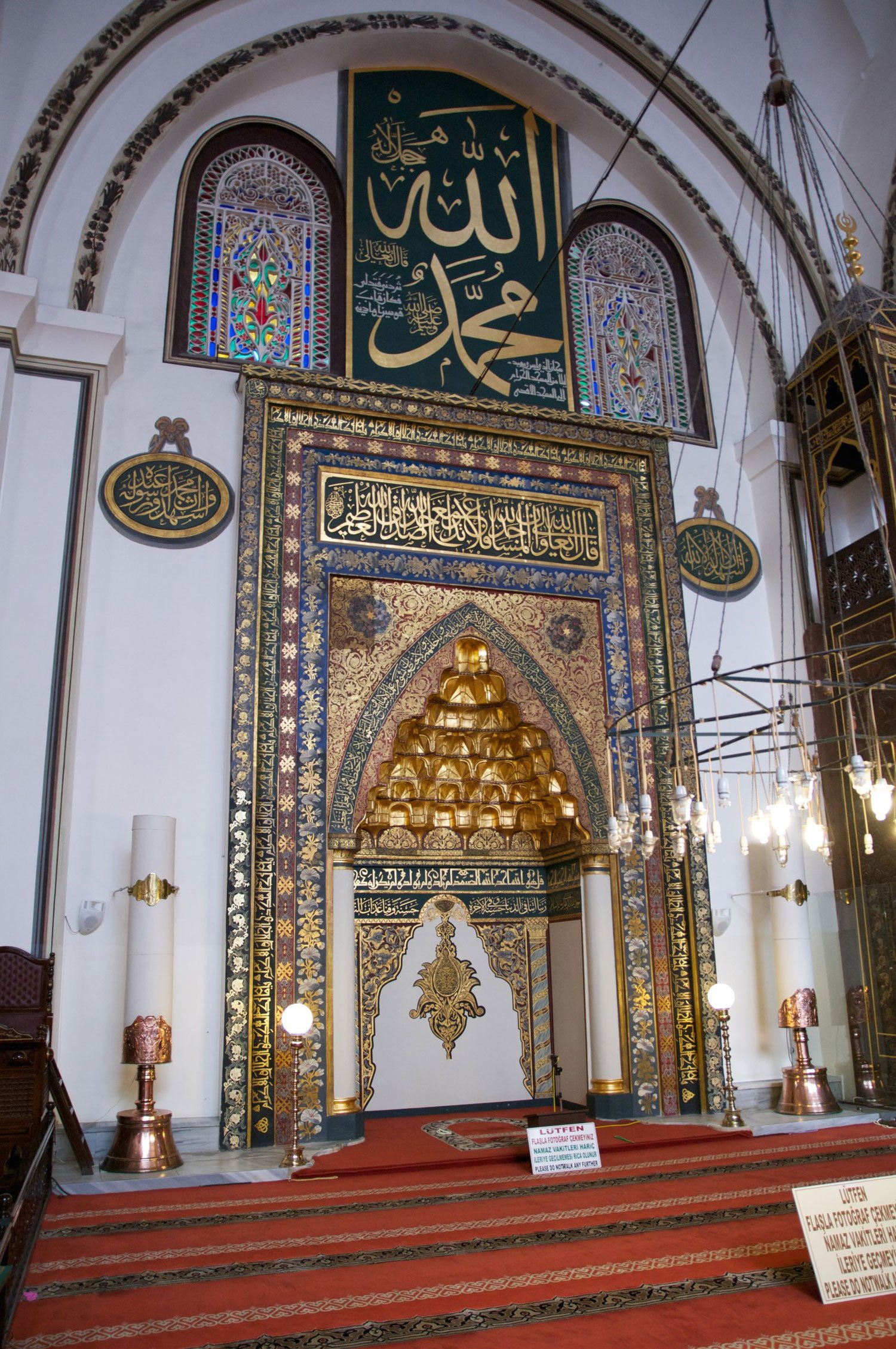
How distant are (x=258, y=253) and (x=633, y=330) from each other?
2.19 metres

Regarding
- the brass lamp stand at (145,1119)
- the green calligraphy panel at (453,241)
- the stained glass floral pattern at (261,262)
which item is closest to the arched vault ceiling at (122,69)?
the green calligraphy panel at (453,241)

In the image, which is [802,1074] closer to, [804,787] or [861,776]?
[804,787]

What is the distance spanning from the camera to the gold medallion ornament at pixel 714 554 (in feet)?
18.4

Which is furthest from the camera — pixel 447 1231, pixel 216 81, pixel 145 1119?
pixel 216 81

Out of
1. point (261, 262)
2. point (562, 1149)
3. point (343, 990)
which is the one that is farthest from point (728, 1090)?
point (261, 262)

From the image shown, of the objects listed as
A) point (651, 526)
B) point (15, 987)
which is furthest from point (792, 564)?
point (15, 987)

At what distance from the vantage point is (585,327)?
6.01 meters

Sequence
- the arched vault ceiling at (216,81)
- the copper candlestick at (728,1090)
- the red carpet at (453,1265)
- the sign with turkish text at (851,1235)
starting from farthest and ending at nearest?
the arched vault ceiling at (216,81), the copper candlestick at (728,1090), the sign with turkish text at (851,1235), the red carpet at (453,1265)

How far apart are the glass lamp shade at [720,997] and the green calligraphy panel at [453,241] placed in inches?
124

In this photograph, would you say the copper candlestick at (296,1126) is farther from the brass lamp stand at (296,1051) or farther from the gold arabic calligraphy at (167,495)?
the gold arabic calligraphy at (167,495)

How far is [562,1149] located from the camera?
3684 mm

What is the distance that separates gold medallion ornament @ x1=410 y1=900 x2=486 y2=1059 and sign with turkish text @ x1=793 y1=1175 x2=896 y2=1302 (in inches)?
128

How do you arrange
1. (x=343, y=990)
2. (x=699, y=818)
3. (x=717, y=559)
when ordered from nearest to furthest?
1. (x=699, y=818)
2. (x=343, y=990)
3. (x=717, y=559)

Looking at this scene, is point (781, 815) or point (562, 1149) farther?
point (562, 1149)
